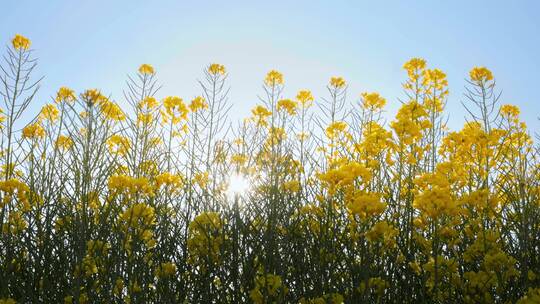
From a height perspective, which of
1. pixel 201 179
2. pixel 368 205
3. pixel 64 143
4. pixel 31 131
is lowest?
pixel 368 205

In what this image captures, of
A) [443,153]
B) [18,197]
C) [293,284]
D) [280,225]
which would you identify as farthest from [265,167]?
[443,153]

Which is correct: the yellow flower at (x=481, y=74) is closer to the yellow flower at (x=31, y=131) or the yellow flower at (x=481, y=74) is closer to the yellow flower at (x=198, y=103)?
the yellow flower at (x=198, y=103)

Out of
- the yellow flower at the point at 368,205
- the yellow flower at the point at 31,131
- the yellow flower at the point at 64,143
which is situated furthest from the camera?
the yellow flower at the point at 31,131

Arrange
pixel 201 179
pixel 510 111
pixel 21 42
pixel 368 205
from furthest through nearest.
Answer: pixel 510 111 < pixel 21 42 < pixel 201 179 < pixel 368 205

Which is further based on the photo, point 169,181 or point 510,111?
point 510,111

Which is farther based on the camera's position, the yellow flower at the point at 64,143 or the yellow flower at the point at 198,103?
the yellow flower at the point at 198,103

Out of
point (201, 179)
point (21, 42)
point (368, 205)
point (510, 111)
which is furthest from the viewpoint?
point (510, 111)

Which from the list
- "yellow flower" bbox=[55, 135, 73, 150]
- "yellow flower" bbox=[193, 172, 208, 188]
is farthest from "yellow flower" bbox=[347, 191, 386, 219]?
"yellow flower" bbox=[55, 135, 73, 150]

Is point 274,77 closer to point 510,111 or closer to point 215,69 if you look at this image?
point 215,69

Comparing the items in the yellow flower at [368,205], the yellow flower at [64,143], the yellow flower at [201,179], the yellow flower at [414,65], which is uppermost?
the yellow flower at [414,65]

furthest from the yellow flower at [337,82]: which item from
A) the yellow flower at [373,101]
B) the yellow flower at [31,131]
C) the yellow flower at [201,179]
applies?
the yellow flower at [31,131]

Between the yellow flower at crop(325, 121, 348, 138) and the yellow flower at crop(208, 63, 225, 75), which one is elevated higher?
the yellow flower at crop(208, 63, 225, 75)

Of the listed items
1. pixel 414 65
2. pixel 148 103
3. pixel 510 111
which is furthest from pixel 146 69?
pixel 510 111

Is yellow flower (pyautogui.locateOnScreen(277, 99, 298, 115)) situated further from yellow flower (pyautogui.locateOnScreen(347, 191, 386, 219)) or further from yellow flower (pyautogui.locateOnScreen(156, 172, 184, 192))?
yellow flower (pyautogui.locateOnScreen(347, 191, 386, 219))
